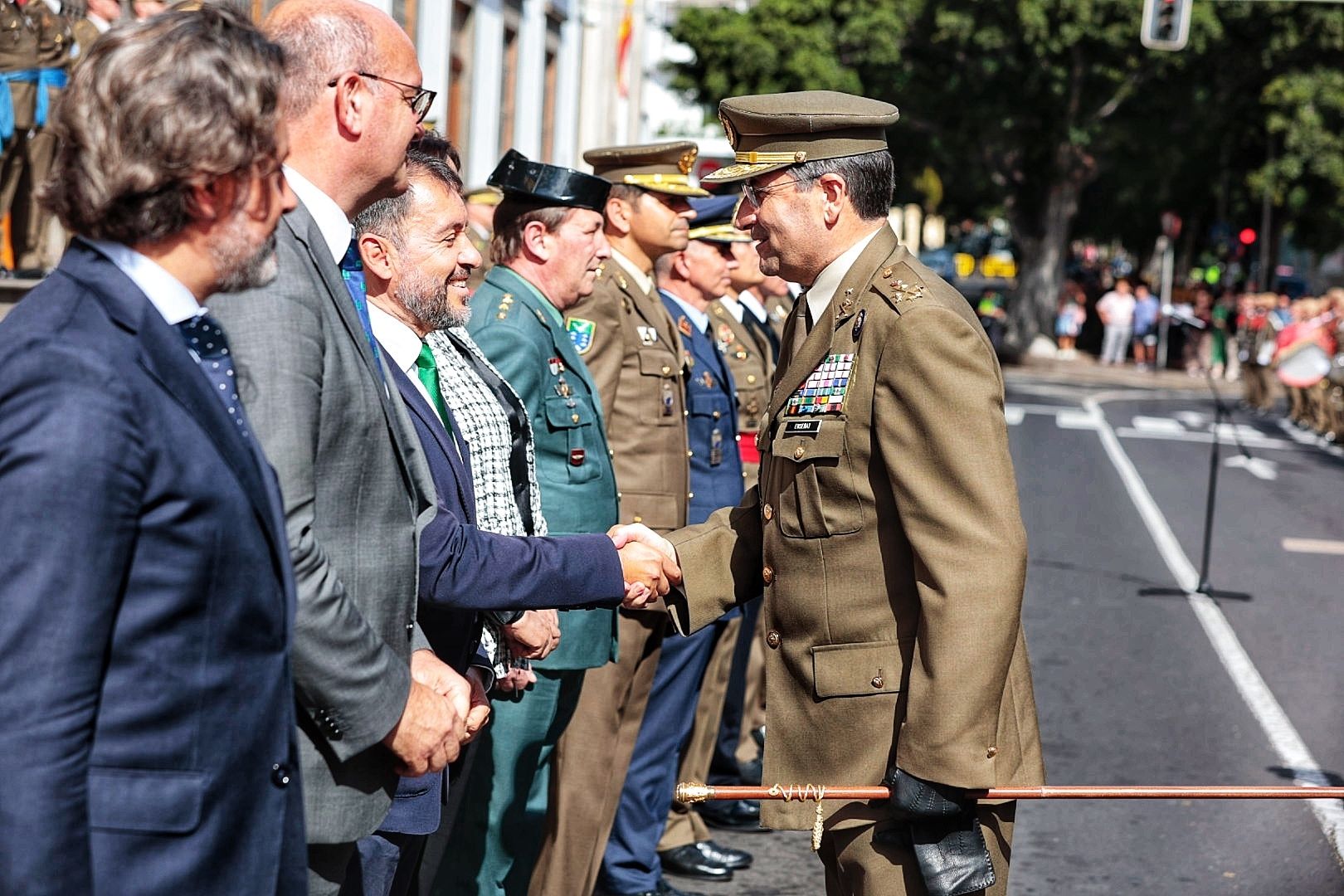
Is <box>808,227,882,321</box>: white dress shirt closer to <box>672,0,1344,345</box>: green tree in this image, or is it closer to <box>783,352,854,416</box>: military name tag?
<box>783,352,854,416</box>: military name tag

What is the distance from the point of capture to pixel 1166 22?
2231 cm

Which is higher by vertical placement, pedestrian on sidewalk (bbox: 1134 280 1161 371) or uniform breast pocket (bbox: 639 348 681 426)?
uniform breast pocket (bbox: 639 348 681 426)

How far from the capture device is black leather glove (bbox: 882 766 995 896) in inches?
121

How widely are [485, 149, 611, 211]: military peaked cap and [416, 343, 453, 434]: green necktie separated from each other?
3.44 ft

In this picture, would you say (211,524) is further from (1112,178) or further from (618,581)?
(1112,178)

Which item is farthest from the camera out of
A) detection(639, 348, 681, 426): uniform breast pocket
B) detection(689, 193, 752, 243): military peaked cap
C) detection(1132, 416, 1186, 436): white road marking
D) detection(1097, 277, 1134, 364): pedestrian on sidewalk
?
A: detection(1097, 277, 1134, 364): pedestrian on sidewalk

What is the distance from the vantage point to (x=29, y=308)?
194cm

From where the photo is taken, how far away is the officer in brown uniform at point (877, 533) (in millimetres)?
3064

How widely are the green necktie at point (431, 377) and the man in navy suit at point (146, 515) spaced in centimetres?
152

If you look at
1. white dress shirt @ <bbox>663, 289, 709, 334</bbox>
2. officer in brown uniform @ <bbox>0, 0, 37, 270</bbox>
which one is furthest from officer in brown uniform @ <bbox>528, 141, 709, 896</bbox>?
officer in brown uniform @ <bbox>0, 0, 37, 270</bbox>

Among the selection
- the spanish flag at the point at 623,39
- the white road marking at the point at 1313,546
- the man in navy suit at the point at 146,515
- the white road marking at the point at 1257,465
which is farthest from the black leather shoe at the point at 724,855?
the spanish flag at the point at 623,39

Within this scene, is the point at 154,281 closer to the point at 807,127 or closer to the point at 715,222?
the point at 807,127

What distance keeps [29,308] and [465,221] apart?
1.87m

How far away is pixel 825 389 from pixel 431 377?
97 cm
